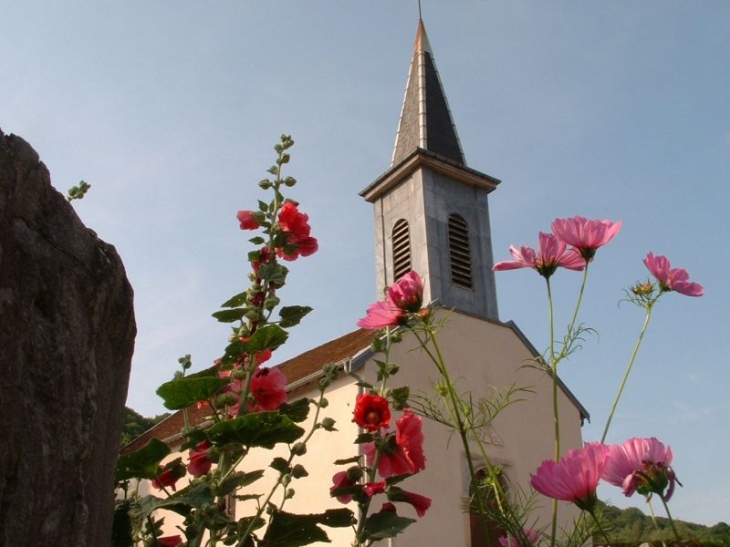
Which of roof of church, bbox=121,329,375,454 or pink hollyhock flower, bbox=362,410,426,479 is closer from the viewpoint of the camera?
pink hollyhock flower, bbox=362,410,426,479

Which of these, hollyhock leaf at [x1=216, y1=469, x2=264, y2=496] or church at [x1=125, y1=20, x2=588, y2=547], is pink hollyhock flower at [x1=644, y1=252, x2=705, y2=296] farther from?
church at [x1=125, y1=20, x2=588, y2=547]

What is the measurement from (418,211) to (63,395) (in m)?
15.7

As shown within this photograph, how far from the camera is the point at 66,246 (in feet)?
4.86

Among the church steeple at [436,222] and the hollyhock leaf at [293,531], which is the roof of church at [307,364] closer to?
the church steeple at [436,222]

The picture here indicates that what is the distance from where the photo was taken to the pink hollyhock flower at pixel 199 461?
197 cm

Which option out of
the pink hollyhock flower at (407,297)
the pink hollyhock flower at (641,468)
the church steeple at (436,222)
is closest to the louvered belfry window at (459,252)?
the church steeple at (436,222)

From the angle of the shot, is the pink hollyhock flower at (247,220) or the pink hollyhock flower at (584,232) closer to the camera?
the pink hollyhock flower at (584,232)

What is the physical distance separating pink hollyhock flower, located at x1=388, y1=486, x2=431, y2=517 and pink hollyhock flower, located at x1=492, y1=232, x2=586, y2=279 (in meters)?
0.64

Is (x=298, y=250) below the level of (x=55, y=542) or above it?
above

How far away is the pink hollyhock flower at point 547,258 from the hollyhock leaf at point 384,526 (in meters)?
0.69

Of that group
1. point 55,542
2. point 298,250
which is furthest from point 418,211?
point 55,542

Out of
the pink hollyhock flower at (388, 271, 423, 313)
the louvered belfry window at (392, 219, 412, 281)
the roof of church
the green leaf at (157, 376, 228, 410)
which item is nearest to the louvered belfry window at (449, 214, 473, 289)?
the louvered belfry window at (392, 219, 412, 281)

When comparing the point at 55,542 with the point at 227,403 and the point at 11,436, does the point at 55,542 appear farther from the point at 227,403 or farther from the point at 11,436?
the point at 227,403

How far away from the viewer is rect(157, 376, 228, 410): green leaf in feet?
6.27
